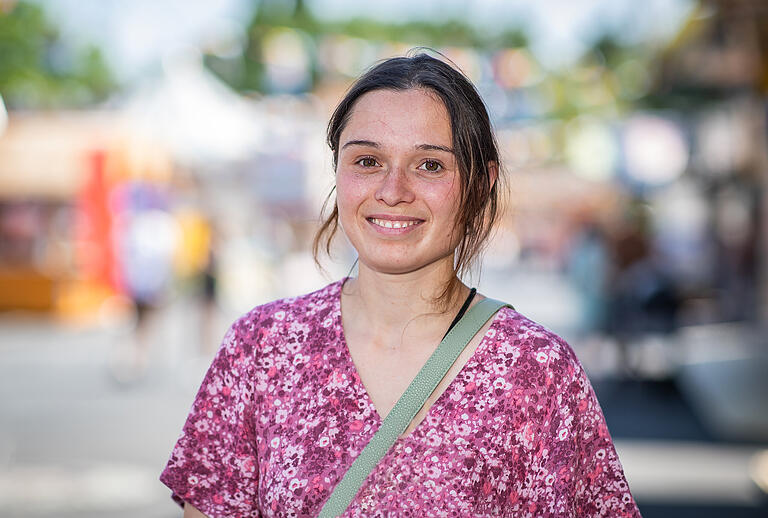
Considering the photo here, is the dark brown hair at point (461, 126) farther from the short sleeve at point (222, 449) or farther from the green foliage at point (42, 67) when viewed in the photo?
the green foliage at point (42, 67)

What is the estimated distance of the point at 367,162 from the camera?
1943 millimetres

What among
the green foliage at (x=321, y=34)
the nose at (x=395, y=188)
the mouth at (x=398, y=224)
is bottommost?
the mouth at (x=398, y=224)

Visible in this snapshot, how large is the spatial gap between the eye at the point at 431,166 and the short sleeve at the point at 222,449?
1.68 ft

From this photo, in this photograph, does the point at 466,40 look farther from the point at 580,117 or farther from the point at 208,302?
the point at 208,302

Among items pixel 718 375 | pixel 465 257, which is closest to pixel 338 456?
pixel 465 257

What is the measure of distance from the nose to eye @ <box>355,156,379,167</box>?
46mm

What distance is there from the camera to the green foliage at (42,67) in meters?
23.7

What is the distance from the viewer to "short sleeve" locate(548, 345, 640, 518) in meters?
1.82

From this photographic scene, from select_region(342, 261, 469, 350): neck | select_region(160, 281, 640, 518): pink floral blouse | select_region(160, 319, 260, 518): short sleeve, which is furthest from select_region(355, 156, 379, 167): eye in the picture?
select_region(160, 319, 260, 518): short sleeve

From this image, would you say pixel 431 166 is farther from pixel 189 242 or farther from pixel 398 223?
pixel 189 242

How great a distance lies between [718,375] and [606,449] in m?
10.0

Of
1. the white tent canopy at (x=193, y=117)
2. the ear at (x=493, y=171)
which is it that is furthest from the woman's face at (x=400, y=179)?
the white tent canopy at (x=193, y=117)

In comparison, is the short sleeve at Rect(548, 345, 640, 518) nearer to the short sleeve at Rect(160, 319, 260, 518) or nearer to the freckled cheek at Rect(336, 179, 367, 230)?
the freckled cheek at Rect(336, 179, 367, 230)

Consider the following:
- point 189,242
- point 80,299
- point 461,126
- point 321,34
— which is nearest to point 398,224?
point 461,126
